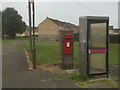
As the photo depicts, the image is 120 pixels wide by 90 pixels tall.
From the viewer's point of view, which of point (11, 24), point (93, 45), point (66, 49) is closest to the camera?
point (93, 45)

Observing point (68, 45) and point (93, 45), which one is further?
point (68, 45)

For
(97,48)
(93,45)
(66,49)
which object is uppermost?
(93,45)

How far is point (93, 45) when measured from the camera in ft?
33.6

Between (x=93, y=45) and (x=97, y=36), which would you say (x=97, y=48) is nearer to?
(x=93, y=45)

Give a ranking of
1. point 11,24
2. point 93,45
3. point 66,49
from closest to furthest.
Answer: point 93,45 → point 66,49 → point 11,24

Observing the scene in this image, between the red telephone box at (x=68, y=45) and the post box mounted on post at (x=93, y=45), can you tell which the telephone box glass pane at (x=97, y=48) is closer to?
the post box mounted on post at (x=93, y=45)

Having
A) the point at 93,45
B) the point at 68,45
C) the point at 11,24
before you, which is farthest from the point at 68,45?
the point at 11,24

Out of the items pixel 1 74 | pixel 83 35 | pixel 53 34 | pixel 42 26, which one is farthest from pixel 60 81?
pixel 42 26

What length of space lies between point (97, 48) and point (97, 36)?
1.44ft

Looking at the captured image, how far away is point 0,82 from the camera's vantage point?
30.9ft

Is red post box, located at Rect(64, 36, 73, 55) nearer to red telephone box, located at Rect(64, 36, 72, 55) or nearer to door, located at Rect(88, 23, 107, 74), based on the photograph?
red telephone box, located at Rect(64, 36, 72, 55)

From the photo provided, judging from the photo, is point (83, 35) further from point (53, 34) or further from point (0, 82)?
point (53, 34)

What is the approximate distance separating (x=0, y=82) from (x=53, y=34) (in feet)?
259

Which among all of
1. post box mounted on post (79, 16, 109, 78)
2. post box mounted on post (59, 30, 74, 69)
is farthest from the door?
post box mounted on post (59, 30, 74, 69)
